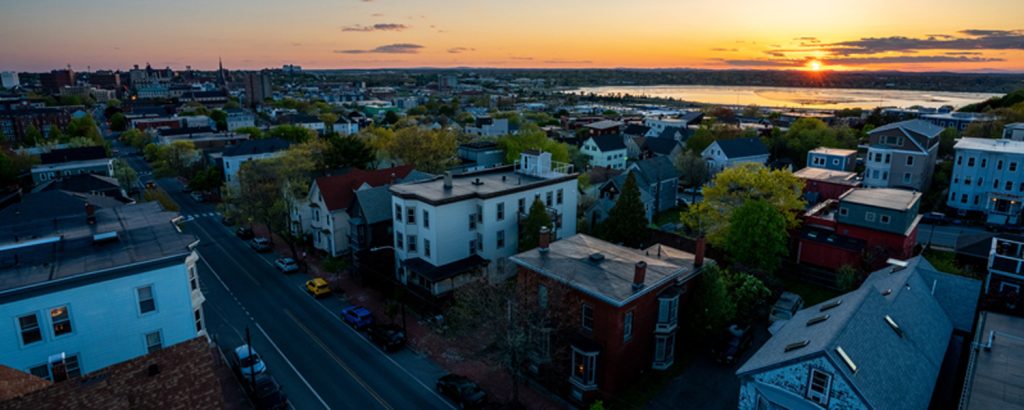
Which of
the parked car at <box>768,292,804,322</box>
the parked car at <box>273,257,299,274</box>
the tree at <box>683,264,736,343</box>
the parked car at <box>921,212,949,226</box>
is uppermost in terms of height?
the tree at <box>683,264,736,343</box>

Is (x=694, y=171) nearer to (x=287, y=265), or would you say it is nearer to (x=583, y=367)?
(x=583, y=367)

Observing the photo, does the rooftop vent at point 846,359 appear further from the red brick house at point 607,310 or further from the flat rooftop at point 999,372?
the red brick house at point 607,310

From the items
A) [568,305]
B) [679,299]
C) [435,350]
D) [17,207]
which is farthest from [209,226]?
[679,299]

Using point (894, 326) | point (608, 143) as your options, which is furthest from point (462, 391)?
point (608, 143)

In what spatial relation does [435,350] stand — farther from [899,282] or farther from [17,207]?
[17,207]

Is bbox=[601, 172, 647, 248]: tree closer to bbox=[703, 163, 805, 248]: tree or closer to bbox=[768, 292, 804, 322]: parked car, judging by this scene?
bbox=[703, 163, 805, 248]: tree

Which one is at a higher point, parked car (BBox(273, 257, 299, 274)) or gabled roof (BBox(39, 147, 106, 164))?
gabled roof (BBox(39, 147, 106, 164))

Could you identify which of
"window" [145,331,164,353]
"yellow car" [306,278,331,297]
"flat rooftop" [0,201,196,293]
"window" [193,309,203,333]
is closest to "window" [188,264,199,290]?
"window" [193,309,203,333]
